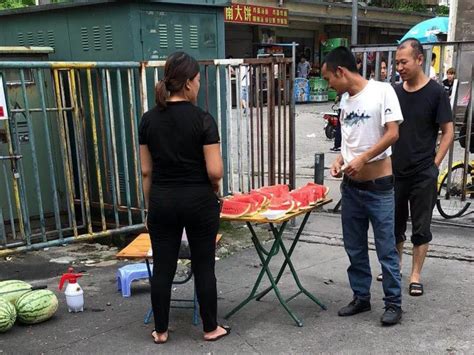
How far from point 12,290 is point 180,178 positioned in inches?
67.9

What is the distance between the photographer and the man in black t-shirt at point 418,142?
3967 mm

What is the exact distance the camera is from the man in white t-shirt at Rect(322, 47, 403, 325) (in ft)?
11.3

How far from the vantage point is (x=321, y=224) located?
20.7ft

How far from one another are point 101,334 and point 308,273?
6.42 ft

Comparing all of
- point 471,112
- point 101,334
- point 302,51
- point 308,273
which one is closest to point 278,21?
point 302,51

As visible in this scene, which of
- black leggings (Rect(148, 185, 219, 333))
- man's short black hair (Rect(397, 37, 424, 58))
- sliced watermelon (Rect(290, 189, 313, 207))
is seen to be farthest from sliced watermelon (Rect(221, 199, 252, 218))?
man's short black hair (Rect(397, 37, 424, 58))

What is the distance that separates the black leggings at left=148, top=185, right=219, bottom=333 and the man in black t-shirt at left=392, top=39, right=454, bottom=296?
1.67 m

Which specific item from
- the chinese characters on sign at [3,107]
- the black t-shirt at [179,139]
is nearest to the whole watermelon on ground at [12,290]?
the chinese characters on sign at [3,107]

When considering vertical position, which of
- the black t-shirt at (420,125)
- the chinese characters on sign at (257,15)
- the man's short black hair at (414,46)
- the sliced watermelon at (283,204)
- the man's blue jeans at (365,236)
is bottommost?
the man's blue jeans at (365,236)

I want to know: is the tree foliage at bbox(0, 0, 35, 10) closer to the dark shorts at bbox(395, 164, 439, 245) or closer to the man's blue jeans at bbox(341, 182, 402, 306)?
the dark shorts at bbox(395, 164, 439, 245)

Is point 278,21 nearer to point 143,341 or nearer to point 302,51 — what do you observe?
point 302,51

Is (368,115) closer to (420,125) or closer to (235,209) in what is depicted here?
(420,125)

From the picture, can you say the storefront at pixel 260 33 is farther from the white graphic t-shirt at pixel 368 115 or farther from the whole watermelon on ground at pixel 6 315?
the whole watermelon on ground at pixel 6 315

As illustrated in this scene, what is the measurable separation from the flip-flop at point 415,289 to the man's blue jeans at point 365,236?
1.70 feet
